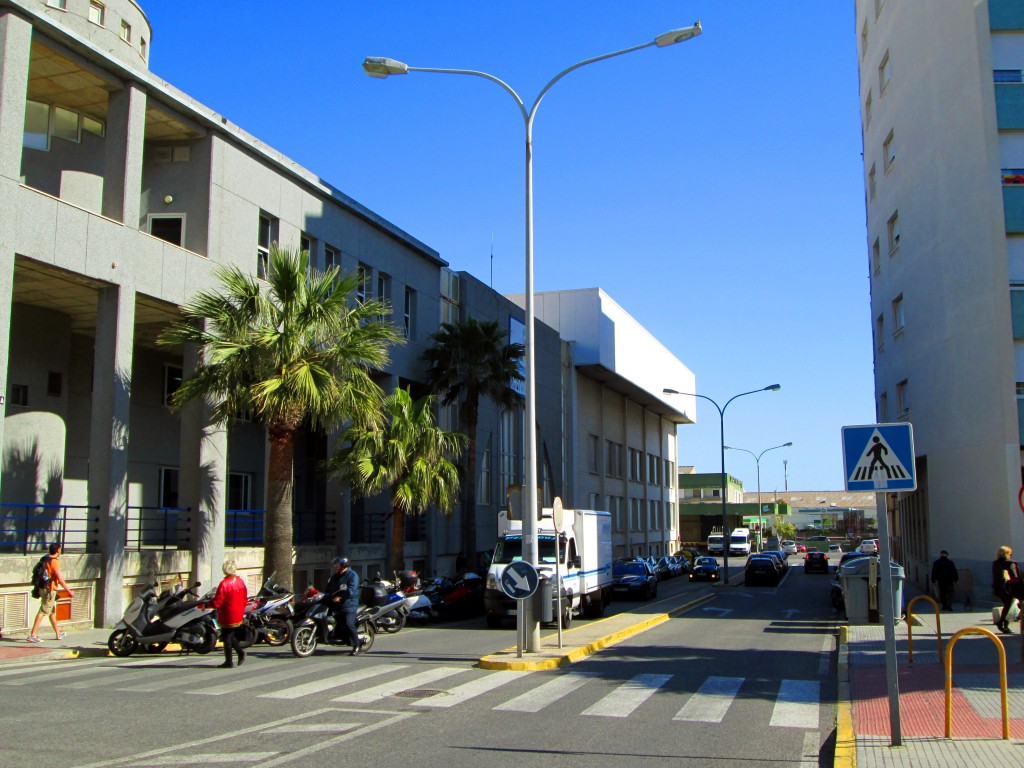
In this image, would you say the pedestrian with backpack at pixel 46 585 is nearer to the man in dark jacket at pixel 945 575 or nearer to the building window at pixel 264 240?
the building window at pixel 264 240

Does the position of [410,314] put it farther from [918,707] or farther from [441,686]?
[918,707]

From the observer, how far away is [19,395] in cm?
2239

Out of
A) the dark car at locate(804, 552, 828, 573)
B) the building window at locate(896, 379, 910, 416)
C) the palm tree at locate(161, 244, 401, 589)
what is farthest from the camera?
the dark car at locate(804, 552, 828, 573)

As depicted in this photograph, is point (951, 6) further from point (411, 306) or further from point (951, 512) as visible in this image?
point (411, 306)

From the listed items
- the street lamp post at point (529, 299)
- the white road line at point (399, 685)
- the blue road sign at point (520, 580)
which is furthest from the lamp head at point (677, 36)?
the white road line at point (399, 685)

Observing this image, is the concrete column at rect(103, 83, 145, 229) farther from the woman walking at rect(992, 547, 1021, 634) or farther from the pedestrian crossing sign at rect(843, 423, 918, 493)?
the woman walking at rect(992, 547, 1021, 634)

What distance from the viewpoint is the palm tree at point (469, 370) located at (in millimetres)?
34031

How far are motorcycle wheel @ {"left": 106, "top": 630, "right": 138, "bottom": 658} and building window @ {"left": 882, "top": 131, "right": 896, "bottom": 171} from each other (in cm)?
3212

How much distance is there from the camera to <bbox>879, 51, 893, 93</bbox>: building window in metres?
37.9

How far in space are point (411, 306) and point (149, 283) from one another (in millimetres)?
14115

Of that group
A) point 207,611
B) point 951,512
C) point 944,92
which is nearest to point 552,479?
point 951,512

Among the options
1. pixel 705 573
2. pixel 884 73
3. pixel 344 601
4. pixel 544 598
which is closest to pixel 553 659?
pixel 544 598

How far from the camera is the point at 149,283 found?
21.6 meters

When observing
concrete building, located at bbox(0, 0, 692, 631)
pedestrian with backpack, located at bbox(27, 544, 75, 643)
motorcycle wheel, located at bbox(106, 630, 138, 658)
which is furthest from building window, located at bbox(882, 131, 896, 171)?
pedestrian with backpack, located at bbox(27, 544, 75, 643)
